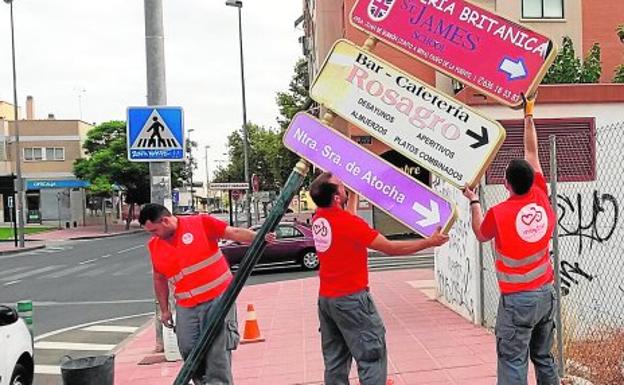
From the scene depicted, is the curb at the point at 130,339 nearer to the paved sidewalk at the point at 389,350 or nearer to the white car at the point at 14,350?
the paved sidewalk at the point at 389,350

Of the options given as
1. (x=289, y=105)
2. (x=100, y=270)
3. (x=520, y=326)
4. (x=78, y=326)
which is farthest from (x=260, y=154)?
(x=520, y=326)

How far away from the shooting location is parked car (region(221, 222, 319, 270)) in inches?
699

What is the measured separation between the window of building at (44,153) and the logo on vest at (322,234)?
5904cm

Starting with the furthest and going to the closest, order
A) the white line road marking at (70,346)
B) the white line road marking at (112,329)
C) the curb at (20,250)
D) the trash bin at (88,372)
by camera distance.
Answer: the curb at (20,250) → the white line road marking at (112,329) → the white line road marking at (70,346) → the trash bin at (88,372)

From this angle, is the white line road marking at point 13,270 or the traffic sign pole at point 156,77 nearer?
the traffic sign pole at point 156,77

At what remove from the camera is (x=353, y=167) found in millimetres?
4254

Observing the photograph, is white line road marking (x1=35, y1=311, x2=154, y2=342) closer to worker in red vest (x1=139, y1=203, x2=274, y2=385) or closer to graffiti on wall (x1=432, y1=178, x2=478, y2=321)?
graffiti on wall (x1=432, y1=178, x2=478, y2=321)

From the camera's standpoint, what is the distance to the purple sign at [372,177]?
415 centimetres

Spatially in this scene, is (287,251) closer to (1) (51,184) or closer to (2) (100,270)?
(2) (100,270)

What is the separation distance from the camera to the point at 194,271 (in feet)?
16.6

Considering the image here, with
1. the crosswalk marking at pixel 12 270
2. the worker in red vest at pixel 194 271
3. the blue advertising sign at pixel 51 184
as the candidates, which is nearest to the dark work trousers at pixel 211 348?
the worker in red vest at pixel 194 271

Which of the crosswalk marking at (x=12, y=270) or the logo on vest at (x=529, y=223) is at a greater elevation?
the logo on vest at (x=529, y=223)

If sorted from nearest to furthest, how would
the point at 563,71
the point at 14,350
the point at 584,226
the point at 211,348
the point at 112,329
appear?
the point at 211,348, the point at 14,350, the point at 584,226, the point at 112,329, the point at 563,71

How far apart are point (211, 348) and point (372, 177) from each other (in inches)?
73.7
